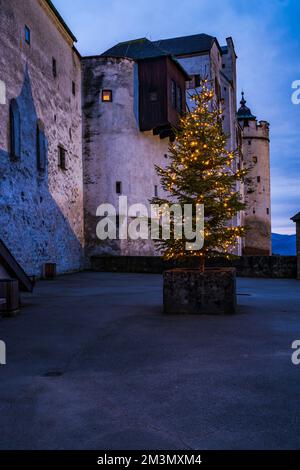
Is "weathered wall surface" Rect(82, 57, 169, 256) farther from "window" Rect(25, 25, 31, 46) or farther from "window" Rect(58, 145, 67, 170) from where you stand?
"window" Rect(25, 25, 31, 46)

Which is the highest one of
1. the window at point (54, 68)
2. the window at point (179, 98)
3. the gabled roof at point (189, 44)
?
the gabled roof at point (189, 44)

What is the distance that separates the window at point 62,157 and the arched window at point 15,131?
5392 millimetres

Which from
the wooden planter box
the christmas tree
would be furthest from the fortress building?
the wooden planter box

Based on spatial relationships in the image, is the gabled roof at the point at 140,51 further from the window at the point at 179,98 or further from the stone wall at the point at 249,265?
the stone wall at the point at 249,265

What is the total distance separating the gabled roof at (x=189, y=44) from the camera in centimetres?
3650

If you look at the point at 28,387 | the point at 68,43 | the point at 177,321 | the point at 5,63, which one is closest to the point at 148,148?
the point at 68,43

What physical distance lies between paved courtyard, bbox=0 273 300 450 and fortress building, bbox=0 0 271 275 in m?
11.6

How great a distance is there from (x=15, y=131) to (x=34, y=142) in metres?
2.05

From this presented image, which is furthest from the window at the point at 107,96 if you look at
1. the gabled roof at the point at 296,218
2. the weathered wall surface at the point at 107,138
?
the gabled roof at the point at 296,218

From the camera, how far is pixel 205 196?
10.4 meters

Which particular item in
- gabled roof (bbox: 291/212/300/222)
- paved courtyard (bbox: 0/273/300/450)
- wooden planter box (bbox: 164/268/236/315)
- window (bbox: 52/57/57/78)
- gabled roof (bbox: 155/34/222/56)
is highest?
gabled roof (bbox: 155/34/222/56)

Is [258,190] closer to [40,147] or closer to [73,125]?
[73,125]

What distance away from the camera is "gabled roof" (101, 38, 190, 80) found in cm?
2895

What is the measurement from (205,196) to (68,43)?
19128mm
